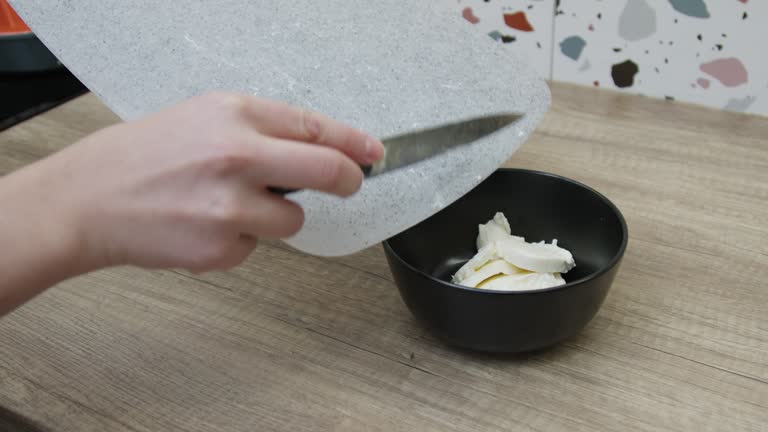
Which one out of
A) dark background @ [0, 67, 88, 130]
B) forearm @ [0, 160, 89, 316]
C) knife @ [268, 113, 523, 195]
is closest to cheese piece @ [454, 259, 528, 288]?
knife @ [268, 113, 523, 195]

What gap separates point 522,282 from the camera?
558mm

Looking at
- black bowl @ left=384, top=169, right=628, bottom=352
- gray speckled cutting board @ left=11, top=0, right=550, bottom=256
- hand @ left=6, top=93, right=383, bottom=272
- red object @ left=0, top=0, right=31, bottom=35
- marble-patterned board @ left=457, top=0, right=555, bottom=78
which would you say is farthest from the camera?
red object @ left=0, top=0, right=31, bottom=35

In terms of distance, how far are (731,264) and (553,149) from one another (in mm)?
268

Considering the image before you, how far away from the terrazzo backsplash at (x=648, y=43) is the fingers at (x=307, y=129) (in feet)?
1.49

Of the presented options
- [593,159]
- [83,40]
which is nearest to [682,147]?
[593,159]

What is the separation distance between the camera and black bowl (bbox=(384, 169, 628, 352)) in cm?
51

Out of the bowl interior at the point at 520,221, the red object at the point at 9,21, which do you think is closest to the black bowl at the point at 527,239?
the bowl interior at the point at 520,221

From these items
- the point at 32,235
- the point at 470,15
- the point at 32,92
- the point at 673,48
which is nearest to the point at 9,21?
the point at 32,92

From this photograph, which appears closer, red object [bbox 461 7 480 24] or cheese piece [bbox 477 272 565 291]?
cheese piece [bbox 477 272 565 291]

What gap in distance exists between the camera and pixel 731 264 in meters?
0.65

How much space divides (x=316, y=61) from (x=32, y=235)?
1.08 ft

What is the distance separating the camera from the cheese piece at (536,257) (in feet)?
1.84

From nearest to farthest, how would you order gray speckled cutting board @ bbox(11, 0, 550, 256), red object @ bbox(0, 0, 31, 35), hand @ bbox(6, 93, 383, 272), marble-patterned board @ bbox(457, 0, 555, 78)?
hand @ bbox(6, 93, 383, 272) < gray speckled cutting board @ bbox(11, 0, 550, 256) < marble-patterned board @ bbox(457, 0, 555, 78) < red object @ bbox(0, 0, 31, 35)

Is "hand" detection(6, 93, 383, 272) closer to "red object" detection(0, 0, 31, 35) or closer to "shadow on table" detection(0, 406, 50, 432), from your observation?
"shadow on table" detection(0, 406, 50, 432)
